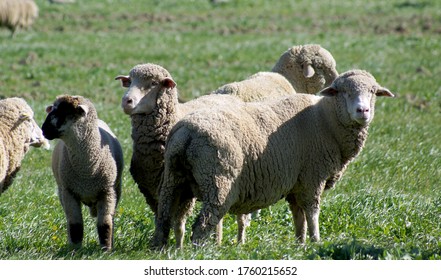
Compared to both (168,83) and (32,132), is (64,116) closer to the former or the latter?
(168,83)

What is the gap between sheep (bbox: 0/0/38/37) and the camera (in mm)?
27672

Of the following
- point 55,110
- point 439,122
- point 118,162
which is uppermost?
point 55,110

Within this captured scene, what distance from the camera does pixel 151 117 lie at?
8.35 metres

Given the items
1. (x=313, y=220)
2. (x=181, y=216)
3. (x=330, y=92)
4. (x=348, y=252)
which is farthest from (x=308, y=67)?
(x=348, y=252)

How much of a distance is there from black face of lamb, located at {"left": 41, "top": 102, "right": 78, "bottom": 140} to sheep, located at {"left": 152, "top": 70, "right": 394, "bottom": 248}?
3.22 feet

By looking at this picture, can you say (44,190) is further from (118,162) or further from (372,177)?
(372,177)

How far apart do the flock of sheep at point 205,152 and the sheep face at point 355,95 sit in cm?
1

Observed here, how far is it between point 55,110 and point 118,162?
89 cm

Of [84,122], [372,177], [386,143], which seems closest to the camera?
[84,122]

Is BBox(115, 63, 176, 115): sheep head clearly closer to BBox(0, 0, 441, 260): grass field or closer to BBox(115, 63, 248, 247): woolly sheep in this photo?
BBox(115, 63, 248, 247): woolly sheep

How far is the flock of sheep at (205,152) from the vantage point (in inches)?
300

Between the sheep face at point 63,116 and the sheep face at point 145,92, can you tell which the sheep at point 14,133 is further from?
the sheep face at point 145,92

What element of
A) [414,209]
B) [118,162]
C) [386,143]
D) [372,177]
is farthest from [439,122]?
[118,162]

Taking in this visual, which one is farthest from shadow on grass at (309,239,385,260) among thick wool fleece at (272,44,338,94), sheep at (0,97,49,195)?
thick wool fleece at (272,44,338,94)
